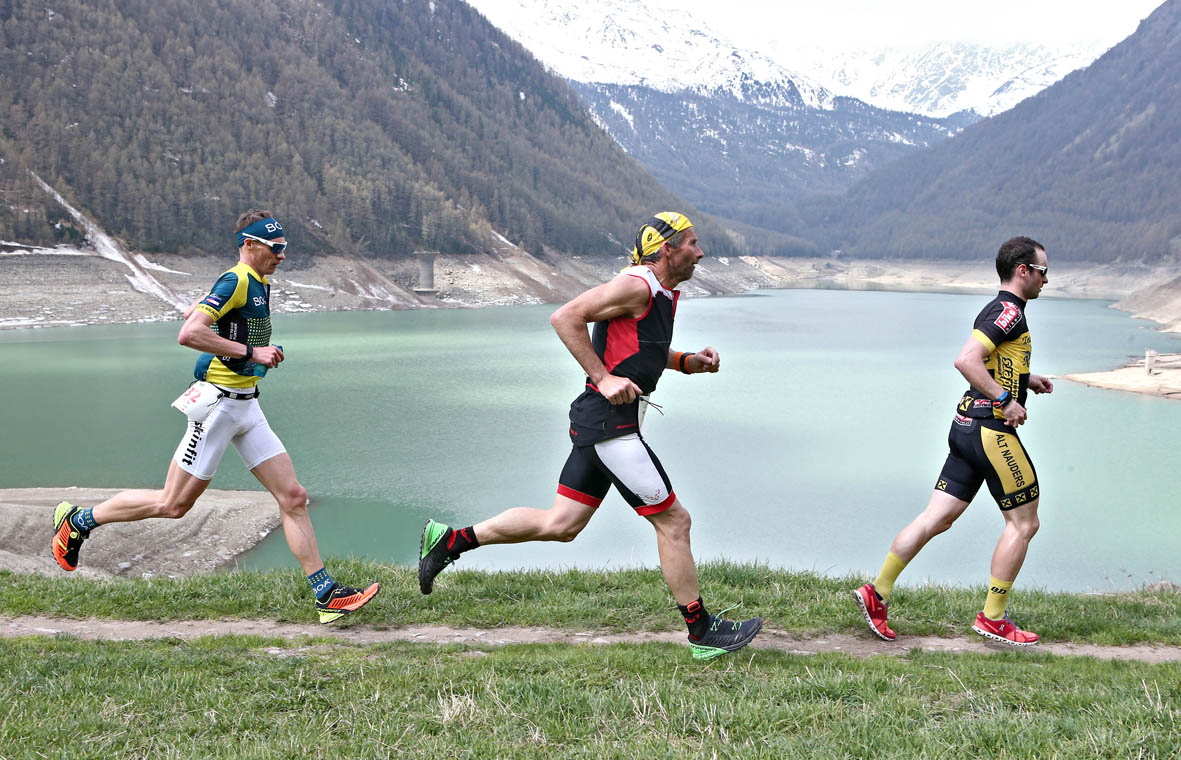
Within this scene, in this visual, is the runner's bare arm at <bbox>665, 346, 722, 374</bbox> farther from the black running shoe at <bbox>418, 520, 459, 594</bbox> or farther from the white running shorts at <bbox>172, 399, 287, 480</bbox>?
the white running shorts at <bbox>172, 399, 287, 480</bbox>

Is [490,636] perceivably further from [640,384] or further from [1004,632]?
[1004,632]

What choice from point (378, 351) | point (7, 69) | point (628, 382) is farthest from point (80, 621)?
point (7, 69)

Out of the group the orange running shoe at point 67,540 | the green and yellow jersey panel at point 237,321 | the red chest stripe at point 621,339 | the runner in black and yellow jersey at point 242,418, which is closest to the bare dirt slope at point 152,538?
the orange running shoe at point 67,540

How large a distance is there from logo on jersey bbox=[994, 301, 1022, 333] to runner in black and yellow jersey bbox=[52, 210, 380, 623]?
159 inches

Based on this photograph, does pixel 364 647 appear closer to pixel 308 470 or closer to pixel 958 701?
pixel 958 701

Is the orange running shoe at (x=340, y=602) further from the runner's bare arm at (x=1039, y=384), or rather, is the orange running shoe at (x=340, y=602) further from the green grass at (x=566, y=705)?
the runner's bare arm at (x=1039, y=384)

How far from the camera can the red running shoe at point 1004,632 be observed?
5434 mm

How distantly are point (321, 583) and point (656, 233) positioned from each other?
293 cm

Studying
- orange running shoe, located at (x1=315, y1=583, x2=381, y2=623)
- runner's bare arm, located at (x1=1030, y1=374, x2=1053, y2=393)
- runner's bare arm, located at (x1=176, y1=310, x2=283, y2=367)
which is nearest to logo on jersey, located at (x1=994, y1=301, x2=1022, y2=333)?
runner's bare arm, located at (x1=1030, y1=374, x2=1053, y2=393)

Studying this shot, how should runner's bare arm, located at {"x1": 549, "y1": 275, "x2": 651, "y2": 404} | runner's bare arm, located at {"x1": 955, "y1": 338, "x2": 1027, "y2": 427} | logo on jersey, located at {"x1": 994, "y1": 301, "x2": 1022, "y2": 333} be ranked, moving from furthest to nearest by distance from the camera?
logo on jersey, located at {"x1": 994, "y1": 301, "x2": 1022, "y2": 333}
runner's bare arm, located at {"x1": 955, "y1": 338, "x2": 1027, "y2": 427}
runner's bare arm, located at {"x1": 549, "y1": 275, "x2": 651, "y2": 404}

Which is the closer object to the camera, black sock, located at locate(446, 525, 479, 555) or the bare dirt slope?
black sock, located at locate(446, 525, 479, 555)

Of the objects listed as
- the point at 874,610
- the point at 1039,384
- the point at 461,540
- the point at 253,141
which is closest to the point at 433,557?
the point at 461,540

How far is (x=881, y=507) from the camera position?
18.0 m

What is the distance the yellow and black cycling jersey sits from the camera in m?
5.50
